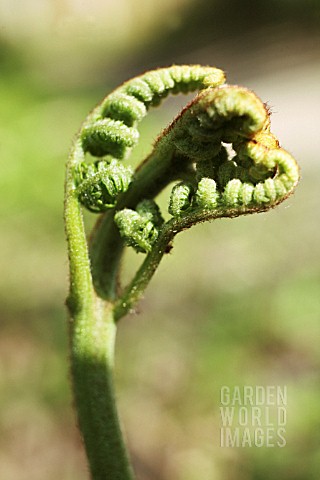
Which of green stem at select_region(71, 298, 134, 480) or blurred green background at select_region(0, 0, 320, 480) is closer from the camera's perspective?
green stem at select_region(71, 298, 134, 480)

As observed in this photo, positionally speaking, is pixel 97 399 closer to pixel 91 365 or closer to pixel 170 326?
pixel 91 365

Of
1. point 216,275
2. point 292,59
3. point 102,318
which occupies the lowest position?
point 102,318

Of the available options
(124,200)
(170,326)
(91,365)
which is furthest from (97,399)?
(170,326)

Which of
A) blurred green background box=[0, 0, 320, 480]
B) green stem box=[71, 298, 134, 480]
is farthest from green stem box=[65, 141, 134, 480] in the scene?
blurred green background box=[0, 0, 320, 480]

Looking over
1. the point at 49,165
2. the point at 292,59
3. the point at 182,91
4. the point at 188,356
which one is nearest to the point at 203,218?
the point at 182,91

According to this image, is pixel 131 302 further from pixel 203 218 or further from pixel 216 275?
pixel 216 275

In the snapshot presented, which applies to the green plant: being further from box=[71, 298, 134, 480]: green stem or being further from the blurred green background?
the blurred green background

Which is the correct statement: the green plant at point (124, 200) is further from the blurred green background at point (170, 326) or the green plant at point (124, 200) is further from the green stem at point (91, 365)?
the blurred green background at point (170, 326)

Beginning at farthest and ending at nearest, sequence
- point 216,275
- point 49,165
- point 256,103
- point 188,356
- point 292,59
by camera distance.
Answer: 1. point 292,59
2. point 49,165
3. point 216,275
4. point 188,356
5. point 256,103
